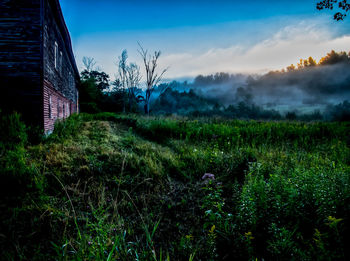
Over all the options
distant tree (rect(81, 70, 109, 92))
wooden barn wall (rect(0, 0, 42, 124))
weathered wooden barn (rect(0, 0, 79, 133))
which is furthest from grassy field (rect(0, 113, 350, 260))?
distant tree (rect(81, 70, 109, 92))

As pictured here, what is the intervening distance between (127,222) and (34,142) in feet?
19.2

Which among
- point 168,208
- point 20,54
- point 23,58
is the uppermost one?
point 20,54

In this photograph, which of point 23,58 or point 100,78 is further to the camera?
point 100,78

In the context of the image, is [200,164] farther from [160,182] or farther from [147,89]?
[147,89]

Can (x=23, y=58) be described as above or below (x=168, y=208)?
above

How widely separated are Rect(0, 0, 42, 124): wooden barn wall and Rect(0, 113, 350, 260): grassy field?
1.12 m

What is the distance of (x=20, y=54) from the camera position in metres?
6.81

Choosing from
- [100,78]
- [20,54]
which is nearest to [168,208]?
[20,54]

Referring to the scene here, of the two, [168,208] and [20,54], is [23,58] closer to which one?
[20,54]

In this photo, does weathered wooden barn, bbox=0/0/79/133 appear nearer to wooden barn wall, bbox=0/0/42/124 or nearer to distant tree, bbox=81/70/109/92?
wooden barn wall, bbox=0/0/42/124

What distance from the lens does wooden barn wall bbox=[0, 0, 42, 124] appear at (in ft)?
22.2

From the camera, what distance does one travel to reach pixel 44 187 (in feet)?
12.0

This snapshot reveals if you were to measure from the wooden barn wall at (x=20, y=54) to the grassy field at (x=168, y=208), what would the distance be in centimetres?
112

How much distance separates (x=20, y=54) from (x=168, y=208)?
8.17 m
